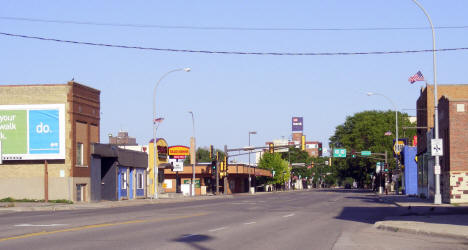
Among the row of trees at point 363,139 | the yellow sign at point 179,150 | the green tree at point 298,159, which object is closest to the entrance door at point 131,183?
the yellow sign at point 179,150

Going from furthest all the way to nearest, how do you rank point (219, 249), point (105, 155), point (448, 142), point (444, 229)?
point (105, 155), point (448, 142), point (444, 229), point (219, 249)

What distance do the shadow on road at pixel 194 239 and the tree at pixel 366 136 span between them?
294 feet

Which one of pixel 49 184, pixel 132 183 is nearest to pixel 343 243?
pixel 49 184

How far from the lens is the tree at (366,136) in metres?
110

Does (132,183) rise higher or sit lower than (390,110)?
lower

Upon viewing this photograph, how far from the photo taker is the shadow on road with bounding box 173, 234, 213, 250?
1571cm

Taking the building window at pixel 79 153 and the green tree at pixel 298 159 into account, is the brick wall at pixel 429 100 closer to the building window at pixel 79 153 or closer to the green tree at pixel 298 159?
the building window at pixel 79 153

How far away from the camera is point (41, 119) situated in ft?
167

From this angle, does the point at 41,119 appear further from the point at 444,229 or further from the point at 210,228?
the point at 444,229

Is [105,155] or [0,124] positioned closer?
[0,124]

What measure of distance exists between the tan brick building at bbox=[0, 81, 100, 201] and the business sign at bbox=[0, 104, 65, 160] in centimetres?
37

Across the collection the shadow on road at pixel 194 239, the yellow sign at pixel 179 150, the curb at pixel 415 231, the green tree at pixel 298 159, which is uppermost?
the yellow sign at pixel 179 150

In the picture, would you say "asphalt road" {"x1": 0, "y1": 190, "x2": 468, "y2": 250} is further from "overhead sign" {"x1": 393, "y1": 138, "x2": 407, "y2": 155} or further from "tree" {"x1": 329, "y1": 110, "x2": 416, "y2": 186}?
"tree" {"x1": 329, "y1": 110, "x2": 416, "y2": 186}

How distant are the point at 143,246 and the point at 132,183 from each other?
50304 millimetres
